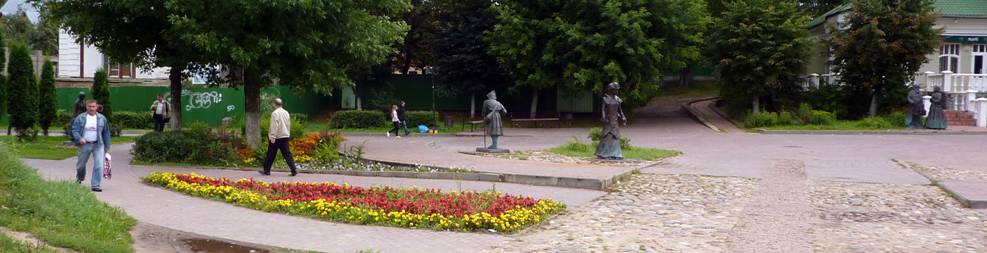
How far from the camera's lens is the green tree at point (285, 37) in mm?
17734

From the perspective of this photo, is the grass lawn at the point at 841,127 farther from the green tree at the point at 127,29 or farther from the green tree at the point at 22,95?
the green tree at the point at 22,95

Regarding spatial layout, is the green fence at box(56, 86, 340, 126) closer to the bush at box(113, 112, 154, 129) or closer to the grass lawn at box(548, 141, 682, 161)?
the bush at box(113, 112, 154, 129)

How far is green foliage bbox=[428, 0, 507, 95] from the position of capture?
38.8 meters

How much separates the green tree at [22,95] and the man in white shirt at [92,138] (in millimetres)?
12353

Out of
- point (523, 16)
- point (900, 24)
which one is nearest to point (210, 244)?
point (523, 16)

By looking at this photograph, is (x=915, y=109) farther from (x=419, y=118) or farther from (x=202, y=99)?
(x=202, y=99)

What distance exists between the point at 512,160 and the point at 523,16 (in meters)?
17.7

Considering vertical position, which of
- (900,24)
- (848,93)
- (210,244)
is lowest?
(210,244)

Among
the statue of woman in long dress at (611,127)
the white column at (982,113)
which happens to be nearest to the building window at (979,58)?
the white column at (982,113)

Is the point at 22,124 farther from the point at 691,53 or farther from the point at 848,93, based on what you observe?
the point at 848,93

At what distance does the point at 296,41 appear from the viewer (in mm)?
18562

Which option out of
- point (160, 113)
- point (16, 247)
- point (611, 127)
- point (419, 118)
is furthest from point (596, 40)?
point (16, 247)

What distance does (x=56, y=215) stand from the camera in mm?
8875

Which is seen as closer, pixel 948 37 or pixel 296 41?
pixel 296 41
